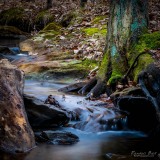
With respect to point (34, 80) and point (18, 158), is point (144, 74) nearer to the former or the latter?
point (18, 158)

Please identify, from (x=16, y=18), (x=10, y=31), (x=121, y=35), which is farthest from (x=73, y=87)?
(x=16, y=18)

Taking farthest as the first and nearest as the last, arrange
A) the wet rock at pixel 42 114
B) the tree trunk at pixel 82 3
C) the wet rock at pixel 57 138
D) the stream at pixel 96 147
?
the tree trunk at pixel 82 3 → the wet rock at pixel 42 114 → the wet rock at pixel 57 138 → the stream at pixel 96 147

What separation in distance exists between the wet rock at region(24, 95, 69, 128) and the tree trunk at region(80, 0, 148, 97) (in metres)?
1.38

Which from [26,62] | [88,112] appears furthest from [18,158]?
[26,62]

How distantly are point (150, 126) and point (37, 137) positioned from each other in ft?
6.66

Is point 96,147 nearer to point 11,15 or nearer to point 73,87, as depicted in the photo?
point 73,87

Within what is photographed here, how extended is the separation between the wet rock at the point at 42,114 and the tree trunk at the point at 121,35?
1376mm

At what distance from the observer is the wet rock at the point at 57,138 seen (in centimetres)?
511

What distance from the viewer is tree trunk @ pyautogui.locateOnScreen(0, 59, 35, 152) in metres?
4.52

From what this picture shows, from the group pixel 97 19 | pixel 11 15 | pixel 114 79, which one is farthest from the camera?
pixel 11 15

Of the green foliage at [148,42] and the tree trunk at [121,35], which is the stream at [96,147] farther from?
the green foliage at [148,42]

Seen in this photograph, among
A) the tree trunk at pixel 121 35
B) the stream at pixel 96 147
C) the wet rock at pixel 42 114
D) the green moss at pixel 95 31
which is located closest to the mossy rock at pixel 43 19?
the green moss at pixel 95 31

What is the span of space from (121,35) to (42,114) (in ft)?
8.66

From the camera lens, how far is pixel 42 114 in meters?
5.96
